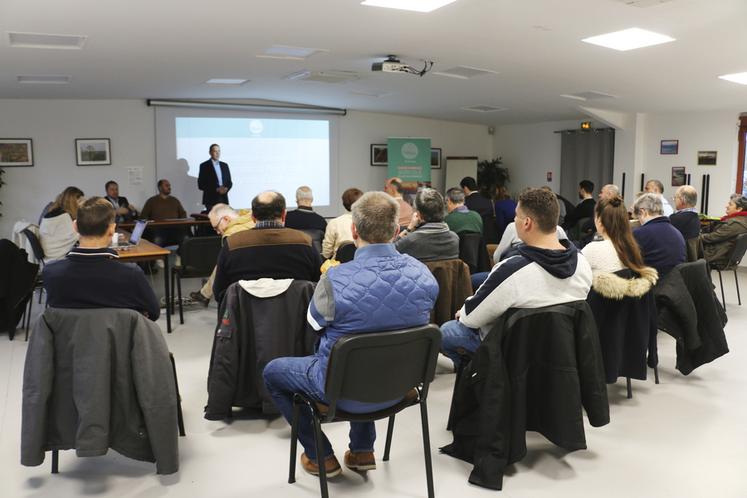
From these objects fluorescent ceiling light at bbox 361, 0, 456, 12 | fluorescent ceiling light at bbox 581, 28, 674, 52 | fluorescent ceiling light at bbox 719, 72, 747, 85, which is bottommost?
fluorescent ceiling light at bbox 719, 72, 747, 85

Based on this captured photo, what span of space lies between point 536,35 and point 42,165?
24.6ft

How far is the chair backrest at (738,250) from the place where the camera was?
19.5ft

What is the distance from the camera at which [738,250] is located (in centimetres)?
607

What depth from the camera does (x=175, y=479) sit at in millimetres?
2779

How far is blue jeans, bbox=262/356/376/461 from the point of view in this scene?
96.3 inches

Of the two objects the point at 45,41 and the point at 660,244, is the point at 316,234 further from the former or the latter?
the point at 45,41

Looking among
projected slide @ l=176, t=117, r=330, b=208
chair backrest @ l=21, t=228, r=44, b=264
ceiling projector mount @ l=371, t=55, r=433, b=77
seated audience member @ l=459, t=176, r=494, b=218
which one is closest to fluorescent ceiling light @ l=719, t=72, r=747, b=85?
seated audience member @ l=459, t=176, r=494, b=218

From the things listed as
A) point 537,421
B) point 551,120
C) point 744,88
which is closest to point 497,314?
point 537,421

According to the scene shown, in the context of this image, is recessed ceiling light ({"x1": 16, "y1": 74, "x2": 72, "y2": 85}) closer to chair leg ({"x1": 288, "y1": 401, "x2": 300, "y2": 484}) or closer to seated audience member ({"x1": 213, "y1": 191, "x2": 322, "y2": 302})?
seated audience member ({"x1": 213, "y1": 191, "x2": 322, "y2": 302})

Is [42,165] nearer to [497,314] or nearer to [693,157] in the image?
[497,314]

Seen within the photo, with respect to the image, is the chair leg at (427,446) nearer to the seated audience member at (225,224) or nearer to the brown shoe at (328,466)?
the brown shoe at (328,466)

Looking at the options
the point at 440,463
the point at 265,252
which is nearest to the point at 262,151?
the point at 265,252

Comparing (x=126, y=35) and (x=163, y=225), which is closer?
(x=126, y=35)

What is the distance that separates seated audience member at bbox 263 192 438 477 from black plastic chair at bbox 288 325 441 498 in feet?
0.12
